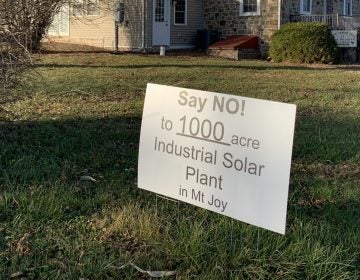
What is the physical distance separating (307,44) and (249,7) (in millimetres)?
4538

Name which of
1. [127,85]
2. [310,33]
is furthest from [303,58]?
[127,85]

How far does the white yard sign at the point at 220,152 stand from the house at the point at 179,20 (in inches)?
687

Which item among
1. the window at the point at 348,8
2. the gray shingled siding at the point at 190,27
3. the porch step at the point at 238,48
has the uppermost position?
the window at the point at 348,8

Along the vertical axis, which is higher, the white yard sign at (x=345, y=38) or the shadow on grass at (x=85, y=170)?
the white yard sign at (x=345, y=38)

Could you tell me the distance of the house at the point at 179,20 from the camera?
22141 millimetres

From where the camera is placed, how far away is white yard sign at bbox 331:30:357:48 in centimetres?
2056

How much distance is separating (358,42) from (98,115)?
51.9ft

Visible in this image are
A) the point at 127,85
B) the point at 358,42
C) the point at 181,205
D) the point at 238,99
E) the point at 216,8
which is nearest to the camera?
the point at 238,99

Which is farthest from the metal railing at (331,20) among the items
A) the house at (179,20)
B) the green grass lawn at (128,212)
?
the green grass lawn at (128,212)

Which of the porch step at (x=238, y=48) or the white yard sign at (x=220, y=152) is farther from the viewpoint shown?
the porch step at (x=238, y=48)

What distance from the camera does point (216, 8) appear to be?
24156mm

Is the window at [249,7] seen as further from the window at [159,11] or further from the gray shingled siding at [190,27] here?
the window at [159,11]

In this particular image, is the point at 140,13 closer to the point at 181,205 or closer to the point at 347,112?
the point at 347,112

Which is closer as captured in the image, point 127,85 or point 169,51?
point 127,85
